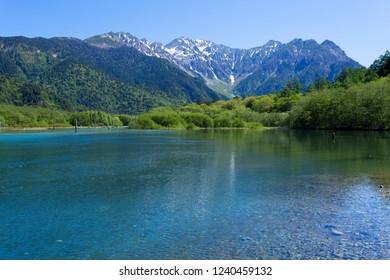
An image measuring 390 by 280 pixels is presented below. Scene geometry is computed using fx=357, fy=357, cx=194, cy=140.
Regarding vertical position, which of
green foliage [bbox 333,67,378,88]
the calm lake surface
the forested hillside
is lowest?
the calm lake surface

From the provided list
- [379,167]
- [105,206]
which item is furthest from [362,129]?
[105,206]

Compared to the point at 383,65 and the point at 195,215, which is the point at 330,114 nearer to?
the point at 383,65

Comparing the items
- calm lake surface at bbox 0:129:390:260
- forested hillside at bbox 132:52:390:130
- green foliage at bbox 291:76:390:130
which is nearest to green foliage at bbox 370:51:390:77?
forested hillside at bbox 132:52:390:130

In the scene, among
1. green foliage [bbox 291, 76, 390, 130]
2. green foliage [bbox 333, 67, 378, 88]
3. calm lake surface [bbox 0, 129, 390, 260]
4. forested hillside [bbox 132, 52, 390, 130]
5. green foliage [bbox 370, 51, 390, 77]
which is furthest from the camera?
green foliage [bbox 370, 51, 390, 77]

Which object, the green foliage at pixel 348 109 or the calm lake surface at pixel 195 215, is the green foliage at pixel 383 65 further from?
the calm lake surface at pixel 195 215

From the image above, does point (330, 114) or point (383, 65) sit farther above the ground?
point (383, 65)

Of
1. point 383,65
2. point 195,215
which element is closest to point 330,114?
point 383,65

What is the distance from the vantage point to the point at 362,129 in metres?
128

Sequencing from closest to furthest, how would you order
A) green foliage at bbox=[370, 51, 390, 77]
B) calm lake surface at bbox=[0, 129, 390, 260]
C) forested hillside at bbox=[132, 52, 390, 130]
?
calm lake surface at bbox=[0, 129, 390, 260] → forested hillside at bbox=[132, 52, 390, 130] → green foliage at bbox=[370, 51, 390, 77]

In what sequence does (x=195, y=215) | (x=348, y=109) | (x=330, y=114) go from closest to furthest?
(x=195, y=215) < (x=348, y=109) < (x=330, y=114)

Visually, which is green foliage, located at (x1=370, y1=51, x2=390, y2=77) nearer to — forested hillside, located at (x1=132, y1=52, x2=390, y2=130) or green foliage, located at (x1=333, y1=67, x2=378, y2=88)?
forested hillside, located at (x1=132, y1=52, x2=390, y2=130)

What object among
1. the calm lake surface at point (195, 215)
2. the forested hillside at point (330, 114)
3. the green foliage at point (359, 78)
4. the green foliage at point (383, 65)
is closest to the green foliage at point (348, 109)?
the forested hillside at point (330, 114)
